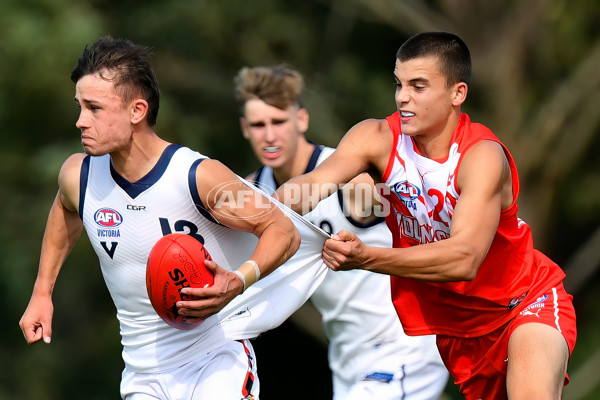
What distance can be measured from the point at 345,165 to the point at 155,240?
103cm

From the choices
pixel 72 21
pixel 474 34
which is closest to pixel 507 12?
pixel 474 34

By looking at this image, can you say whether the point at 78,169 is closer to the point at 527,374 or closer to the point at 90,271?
the point at 527,374

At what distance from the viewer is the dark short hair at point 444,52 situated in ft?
16.1

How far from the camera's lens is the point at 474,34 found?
14750 millimetres

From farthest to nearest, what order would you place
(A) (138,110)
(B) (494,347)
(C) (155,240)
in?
(B) (494,347), (A) (138,110), (C) (155,240)

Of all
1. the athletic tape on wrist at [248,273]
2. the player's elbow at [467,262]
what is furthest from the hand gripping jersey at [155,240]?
the player's elbow at [467,262]

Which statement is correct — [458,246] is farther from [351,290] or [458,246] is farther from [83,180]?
[351,290]

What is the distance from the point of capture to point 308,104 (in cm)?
1392

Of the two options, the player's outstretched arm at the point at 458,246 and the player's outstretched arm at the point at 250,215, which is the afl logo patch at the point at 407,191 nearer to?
the player's outstretched arm at the point at 458,246

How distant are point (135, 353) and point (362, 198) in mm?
1832

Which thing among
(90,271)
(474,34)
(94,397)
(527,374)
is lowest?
(94,397)

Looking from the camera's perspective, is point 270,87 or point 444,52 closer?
point 444,52

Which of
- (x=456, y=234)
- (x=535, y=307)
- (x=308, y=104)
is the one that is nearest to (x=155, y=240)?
(x=456, y=234)

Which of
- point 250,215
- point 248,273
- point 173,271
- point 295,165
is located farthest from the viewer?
point 295,165
